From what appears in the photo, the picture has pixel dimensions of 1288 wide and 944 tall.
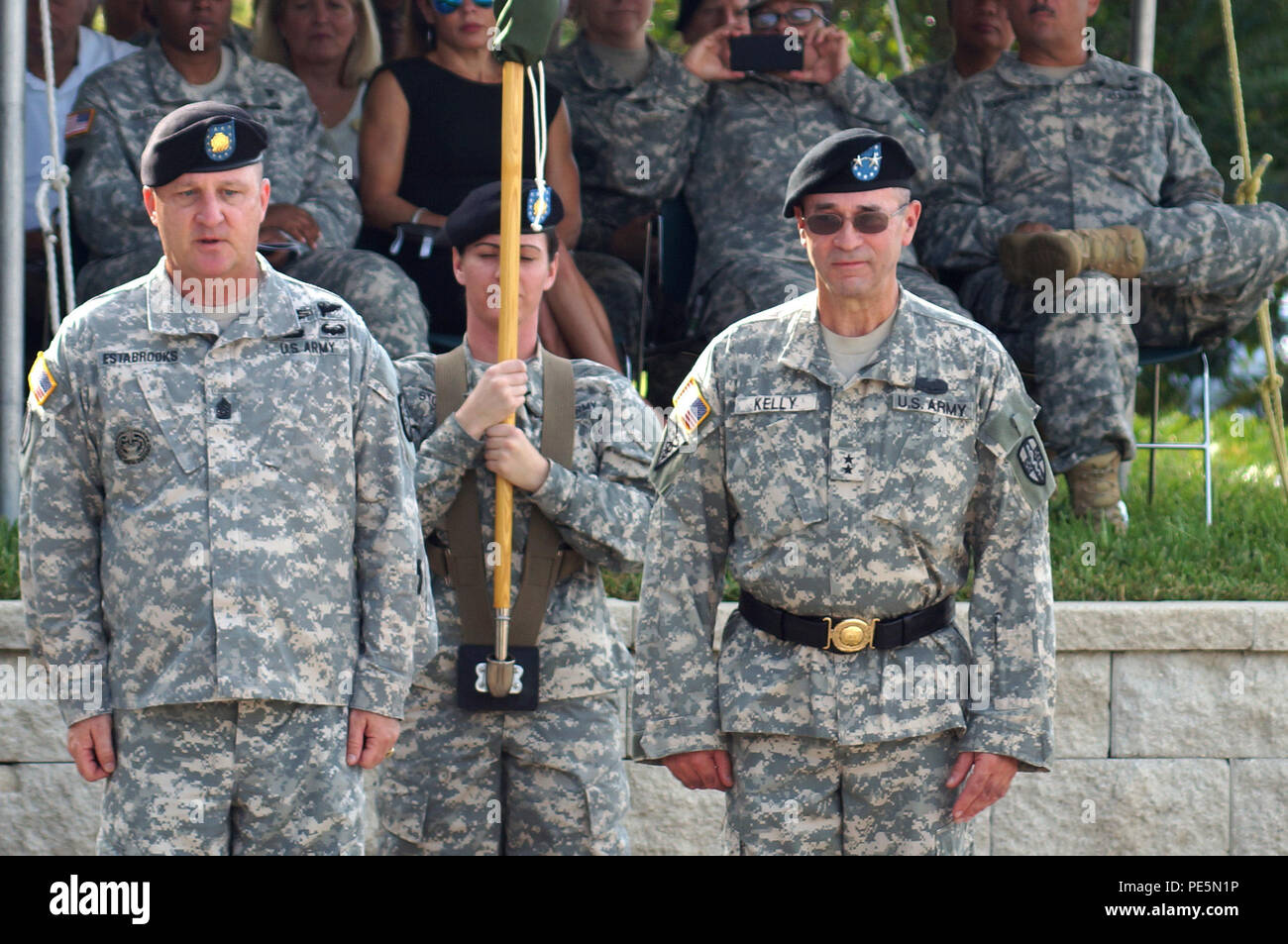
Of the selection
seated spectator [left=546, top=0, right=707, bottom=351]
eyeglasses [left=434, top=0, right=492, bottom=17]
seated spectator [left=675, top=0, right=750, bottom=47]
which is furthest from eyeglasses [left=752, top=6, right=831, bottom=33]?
eyeglasses [left=434, top=0, right=492, bottom=17]

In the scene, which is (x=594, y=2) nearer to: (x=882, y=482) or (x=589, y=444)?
(x=589, y=444)

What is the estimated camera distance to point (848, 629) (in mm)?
3477

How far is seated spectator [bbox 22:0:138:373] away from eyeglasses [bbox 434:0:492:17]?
120 cm

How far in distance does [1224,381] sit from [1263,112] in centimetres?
191

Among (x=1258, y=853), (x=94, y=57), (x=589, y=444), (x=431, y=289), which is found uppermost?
(x=94, y=57)

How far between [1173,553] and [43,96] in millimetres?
4106

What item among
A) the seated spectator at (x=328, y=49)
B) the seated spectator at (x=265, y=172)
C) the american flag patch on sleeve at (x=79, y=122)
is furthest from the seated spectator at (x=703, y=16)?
the american flag patch on sleeve at (x=79, y=122)

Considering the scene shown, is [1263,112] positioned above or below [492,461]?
above

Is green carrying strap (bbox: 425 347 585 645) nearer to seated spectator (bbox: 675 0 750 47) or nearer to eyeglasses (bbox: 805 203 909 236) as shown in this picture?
eyeglasses (bbox: 805 203 909 236)

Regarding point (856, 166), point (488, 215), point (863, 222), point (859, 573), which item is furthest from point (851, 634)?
point (488, 215)

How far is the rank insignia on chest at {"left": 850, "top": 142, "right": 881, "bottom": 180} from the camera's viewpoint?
11.5 ft

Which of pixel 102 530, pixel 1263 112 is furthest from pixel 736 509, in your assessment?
pixel 1263 112

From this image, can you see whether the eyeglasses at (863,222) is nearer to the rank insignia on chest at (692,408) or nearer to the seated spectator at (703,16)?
the rank insignia on chest at (692,408)
